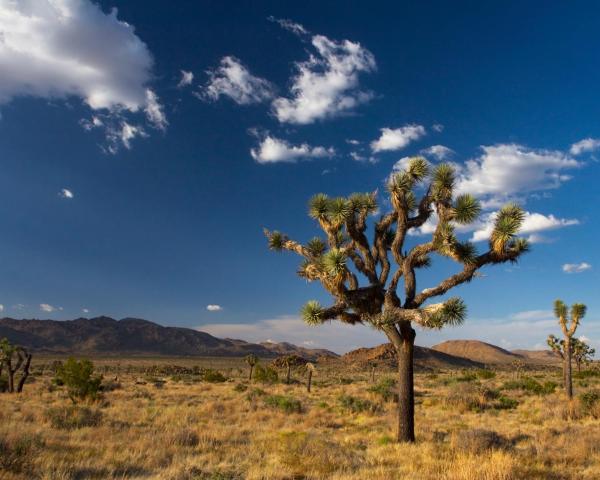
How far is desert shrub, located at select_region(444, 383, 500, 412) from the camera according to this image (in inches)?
814

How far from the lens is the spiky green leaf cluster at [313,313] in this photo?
13.2m

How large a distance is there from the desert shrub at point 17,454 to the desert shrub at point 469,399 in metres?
17.1

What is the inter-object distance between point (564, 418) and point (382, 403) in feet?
25.0

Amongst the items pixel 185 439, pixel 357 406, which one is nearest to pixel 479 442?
pixel 185 439

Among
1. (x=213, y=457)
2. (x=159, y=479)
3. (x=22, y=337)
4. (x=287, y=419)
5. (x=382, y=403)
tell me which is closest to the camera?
(x=159, y=479)

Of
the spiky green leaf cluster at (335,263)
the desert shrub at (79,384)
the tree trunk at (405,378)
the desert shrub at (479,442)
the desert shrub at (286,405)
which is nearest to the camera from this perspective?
the desert shrub at (479,442)

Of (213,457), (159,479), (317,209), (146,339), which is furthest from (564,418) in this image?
(146,339)

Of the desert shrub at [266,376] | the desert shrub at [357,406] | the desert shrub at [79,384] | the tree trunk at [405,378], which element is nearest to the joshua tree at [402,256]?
the tree trunk at [405,378]

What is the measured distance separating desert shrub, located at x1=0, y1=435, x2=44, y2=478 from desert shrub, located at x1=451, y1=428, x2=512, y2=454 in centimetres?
878

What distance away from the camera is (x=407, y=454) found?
10.7m

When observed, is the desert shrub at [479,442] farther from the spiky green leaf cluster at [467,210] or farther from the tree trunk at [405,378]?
the spiky green leaf cluster at [467,210]

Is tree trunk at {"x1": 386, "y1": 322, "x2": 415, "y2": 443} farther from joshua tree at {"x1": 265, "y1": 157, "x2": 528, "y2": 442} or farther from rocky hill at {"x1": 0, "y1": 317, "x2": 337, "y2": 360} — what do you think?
rocky hill at {"x1": 0, "y1": 317, "x2": 337, "y2": 360}

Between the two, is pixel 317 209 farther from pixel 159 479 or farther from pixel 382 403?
pixel 382 403

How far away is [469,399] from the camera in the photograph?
21375 mm
